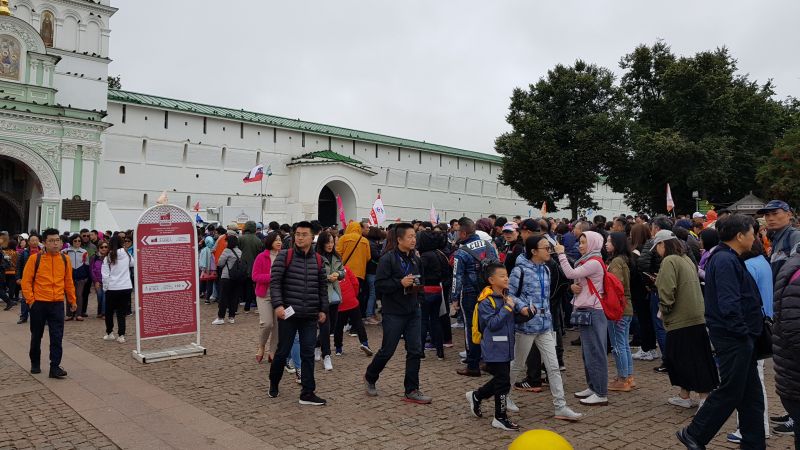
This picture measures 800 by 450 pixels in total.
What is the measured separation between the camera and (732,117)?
35500mm

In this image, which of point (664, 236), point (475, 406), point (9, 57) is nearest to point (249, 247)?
point (475, 406)

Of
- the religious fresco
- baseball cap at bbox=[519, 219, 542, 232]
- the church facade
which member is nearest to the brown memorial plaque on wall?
the church facade

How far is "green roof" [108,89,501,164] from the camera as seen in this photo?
35.7 meters

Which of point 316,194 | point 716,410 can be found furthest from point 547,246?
point 316,194

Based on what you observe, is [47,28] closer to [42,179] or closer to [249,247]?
[42,179]

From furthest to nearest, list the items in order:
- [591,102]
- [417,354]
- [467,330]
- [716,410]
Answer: [591,102]
[467,330]
[417,354]
[716,410]

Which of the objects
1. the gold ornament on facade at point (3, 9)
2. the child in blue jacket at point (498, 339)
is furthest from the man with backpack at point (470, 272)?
the gold ornament on facade at point (3, 9)

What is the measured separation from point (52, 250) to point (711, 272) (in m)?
8.23

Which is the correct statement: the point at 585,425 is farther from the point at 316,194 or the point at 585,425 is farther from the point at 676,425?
the point at 316,194

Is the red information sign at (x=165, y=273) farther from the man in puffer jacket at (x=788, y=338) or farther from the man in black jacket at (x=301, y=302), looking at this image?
the man in puffer jacket at (x=788, y=338)

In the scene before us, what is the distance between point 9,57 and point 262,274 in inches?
1163

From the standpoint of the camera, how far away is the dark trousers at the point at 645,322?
8.39 meters

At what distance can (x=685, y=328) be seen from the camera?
5355 millimetres

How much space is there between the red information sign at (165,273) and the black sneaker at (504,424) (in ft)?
19.3
